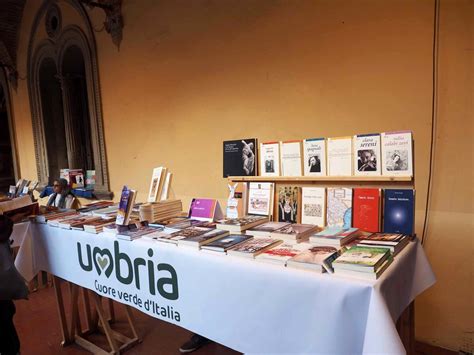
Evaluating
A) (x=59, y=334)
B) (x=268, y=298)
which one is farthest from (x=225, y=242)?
(x=59, y=334)

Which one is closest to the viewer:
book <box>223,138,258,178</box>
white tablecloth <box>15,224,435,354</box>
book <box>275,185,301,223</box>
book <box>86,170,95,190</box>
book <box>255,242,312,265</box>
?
white tablecloth <box>15,224,435,354</box>

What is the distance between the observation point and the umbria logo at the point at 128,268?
1658 mm

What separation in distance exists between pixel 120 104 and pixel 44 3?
268cm

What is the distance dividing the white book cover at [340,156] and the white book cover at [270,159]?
34 cm

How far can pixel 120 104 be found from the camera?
13.5ft

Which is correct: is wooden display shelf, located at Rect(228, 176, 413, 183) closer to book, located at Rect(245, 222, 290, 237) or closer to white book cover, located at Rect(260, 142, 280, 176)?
white book cover, located at Rect(260, 142, 280, 176)

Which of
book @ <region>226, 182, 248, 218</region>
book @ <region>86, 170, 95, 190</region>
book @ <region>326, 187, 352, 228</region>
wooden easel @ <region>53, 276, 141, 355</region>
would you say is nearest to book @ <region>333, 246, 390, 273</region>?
book @ <region>326, 187, 352, 228</region>

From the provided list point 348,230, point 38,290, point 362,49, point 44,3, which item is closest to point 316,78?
point 362,49

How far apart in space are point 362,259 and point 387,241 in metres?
0.31

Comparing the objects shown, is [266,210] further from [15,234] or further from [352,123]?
[15,234]

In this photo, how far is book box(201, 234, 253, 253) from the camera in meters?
1.55

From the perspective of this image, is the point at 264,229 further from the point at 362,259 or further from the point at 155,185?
the point at 155,185

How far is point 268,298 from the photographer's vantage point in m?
1.32

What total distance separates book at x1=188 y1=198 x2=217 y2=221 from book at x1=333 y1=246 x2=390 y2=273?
995 millimetres
